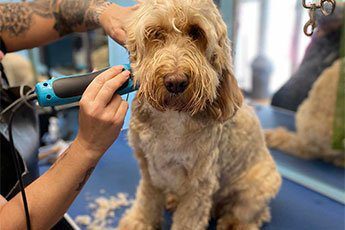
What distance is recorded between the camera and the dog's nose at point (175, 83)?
30.2 inches

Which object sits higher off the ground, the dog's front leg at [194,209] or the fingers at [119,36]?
the fingers at [119,36]

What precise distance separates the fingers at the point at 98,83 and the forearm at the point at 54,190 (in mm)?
112

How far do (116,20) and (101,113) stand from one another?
36 centimetres

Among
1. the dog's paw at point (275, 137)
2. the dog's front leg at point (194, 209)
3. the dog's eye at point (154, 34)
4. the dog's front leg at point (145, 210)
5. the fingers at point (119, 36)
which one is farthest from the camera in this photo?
the dog's paw at point (275, 137)

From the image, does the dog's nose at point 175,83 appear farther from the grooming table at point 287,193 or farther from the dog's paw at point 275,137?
the dog's paw at point 275,137

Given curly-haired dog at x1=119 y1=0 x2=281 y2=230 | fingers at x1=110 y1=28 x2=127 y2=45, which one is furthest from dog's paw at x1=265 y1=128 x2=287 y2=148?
fingers at x1=110 y1=28 x2=127 y2=45

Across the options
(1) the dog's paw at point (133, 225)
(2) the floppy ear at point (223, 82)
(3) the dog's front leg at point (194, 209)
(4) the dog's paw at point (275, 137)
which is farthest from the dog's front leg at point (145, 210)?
(4) the dog's paw at point (275, 137)

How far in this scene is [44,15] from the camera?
1.25m

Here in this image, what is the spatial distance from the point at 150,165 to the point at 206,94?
340mm

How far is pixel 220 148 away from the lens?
1.07 metres

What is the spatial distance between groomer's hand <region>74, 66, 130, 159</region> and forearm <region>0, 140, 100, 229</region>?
0.02 m

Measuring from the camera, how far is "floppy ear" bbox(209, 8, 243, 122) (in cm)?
86

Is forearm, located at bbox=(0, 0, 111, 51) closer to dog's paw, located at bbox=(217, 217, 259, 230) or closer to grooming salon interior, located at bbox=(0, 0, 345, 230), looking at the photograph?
grooming salon interior, located at bbox=(0, 0, 345, 230)

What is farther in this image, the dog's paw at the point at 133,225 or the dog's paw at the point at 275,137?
the dog's paw at the point at 275,137
